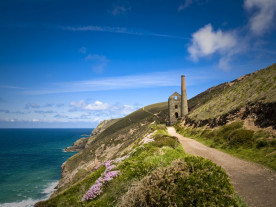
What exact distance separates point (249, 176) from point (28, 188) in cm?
4729

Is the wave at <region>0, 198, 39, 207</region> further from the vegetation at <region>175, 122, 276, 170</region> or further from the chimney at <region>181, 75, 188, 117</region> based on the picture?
the chimney at <region>181, 75, 188, 117</region>

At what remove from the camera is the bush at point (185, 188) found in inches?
200

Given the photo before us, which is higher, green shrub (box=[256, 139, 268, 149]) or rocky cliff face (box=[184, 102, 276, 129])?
rocky cliff face (box=[184, 102, 276, 129])

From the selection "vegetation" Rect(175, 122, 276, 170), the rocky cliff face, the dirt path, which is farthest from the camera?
the rocky cliff face

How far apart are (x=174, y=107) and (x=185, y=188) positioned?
1856 inches

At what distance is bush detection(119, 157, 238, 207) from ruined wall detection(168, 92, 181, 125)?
150 feet

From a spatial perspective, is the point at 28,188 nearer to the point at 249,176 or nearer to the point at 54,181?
the point at 54,181

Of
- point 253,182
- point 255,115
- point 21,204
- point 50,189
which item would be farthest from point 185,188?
point 50,189

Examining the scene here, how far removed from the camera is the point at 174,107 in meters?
51.6

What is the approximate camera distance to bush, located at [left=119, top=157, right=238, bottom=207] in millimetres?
5086

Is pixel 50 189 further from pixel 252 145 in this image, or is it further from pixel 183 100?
pixel 252 145

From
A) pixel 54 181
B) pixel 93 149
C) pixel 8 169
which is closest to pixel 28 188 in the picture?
pixel 54 181

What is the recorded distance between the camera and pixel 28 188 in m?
39.5

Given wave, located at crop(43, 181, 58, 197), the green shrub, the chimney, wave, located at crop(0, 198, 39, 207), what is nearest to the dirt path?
the green shrub
